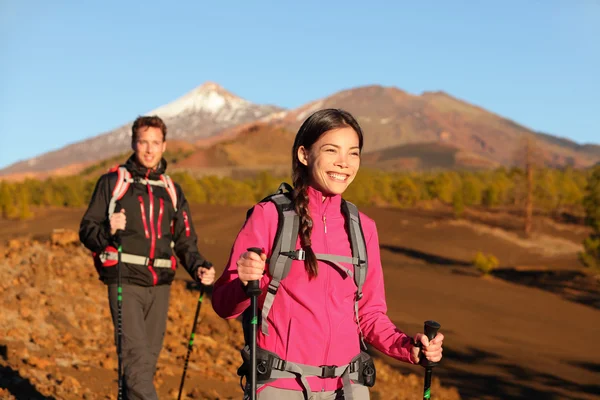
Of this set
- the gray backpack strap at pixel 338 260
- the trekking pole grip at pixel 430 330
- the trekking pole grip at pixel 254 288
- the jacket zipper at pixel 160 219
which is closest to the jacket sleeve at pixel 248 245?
the trekking pole grip at pixel 254 288

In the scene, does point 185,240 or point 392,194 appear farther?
point 392,194

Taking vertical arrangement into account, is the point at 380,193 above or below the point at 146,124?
below

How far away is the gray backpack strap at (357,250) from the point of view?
288cm

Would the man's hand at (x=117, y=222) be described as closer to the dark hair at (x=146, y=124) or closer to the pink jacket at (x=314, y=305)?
the dark hair at (x=146, y=124)

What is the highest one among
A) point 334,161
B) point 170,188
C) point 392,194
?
point 334,161

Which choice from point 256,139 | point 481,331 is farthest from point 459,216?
point 256,139

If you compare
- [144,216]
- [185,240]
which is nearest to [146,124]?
[144,216]

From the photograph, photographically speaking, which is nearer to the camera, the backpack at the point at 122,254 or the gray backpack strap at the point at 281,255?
the gray backpack strap at the point at 281,255

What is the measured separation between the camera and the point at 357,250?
9.46ft

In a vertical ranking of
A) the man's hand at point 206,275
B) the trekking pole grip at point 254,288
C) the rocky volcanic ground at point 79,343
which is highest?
the trekking pole grip at point 254,288

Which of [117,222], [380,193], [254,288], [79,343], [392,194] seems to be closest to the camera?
[254,288]

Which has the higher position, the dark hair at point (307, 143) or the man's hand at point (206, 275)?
the dark hair at point (307, 143)

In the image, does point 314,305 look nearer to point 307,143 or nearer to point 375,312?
point 375,312

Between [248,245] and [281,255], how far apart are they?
0.14 m
